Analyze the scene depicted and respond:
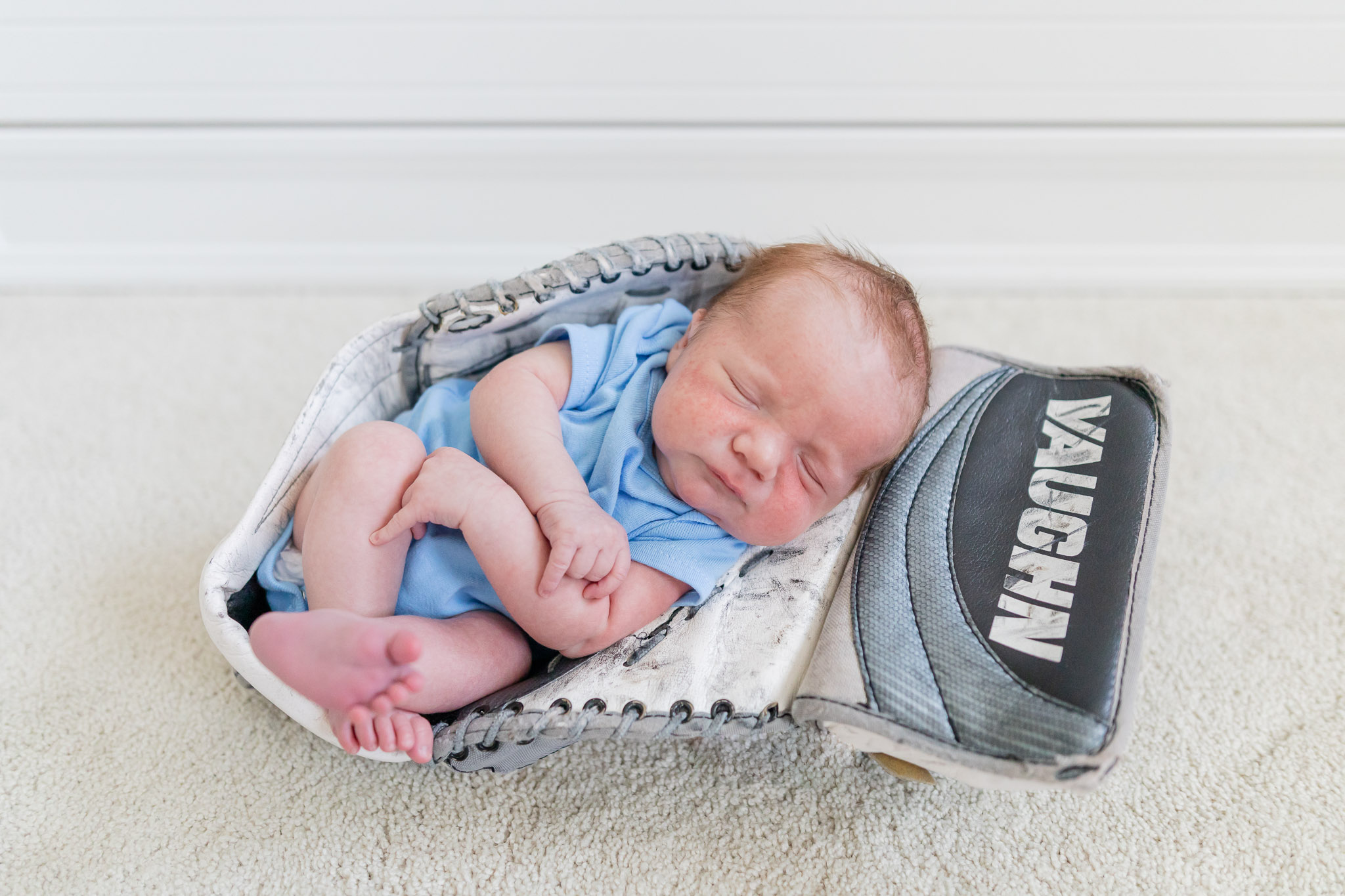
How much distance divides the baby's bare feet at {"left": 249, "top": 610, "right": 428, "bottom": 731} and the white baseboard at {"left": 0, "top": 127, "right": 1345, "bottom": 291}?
888 millimetres

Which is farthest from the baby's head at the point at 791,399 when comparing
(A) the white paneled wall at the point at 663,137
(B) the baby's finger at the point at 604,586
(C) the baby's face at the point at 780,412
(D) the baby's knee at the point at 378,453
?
(A) the white paneled wall at the point at 663,137

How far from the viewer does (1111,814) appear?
849 millimetres

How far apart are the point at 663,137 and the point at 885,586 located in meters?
0.83

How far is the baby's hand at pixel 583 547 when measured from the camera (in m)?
0.76

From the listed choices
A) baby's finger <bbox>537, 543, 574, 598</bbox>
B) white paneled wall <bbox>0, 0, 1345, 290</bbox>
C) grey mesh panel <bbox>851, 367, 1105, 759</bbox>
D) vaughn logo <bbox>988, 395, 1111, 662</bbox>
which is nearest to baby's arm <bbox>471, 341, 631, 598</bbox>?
baby's finger <bbox>537, 543, 574, 598</bbox>

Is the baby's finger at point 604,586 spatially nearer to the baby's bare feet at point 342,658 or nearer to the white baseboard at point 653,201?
the baby's bare feet at point 342,658

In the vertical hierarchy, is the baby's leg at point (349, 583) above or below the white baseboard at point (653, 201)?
below

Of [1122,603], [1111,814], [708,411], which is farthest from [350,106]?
[1111,814]

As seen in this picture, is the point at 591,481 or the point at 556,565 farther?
the point at 591,481

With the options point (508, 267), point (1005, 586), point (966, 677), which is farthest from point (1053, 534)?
point (508, 267)

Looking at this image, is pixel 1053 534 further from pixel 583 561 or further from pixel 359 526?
pixel 359 526

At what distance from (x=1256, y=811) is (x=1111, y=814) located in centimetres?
14

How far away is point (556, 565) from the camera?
2.47ft

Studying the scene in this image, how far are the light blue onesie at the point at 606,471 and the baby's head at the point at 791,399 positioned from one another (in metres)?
0.03
